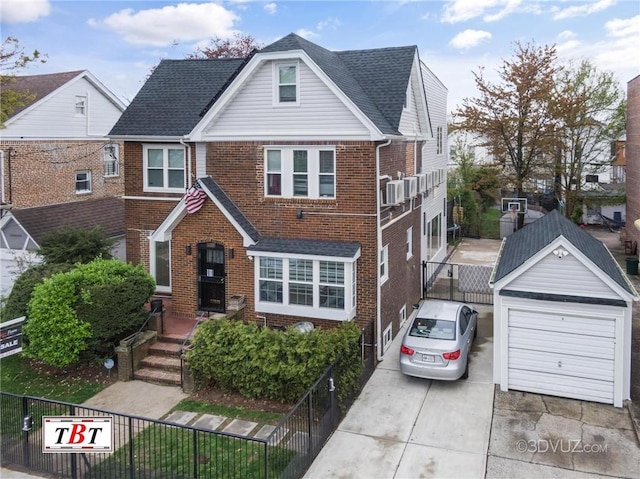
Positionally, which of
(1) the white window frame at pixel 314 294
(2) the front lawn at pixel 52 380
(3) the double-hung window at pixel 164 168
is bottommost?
(2) the front lawn at pixel 52 380

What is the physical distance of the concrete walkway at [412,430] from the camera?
32.9 feet

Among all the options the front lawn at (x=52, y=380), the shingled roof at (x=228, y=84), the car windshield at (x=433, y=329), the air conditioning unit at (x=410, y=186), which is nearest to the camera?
the front lawn at (x=52, y=380)

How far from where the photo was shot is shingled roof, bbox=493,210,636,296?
1268 centimetres

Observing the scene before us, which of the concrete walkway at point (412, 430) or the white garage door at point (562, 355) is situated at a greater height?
the white garage door at point (562, 355)

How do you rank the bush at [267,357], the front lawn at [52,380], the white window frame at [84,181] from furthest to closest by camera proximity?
the white window frame at [84,181], the front lawn at [52,380], the bush at [267,357]

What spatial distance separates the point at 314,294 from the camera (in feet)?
48.8

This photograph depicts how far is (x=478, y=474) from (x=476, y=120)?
25.4 meters

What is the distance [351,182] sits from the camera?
48.4 feet

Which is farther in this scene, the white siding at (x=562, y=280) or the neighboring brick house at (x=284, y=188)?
the neighboring brick house at (x=284, y=188)

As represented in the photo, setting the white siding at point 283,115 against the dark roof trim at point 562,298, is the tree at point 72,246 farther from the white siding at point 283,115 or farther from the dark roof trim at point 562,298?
the dark roof trim at point 562,298

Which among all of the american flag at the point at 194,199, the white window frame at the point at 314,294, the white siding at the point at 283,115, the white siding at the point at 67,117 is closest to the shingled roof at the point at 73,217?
the white siding at the point at 67,117

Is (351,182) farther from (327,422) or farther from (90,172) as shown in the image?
(90,172)

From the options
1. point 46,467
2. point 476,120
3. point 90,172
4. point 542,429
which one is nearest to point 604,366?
point 542,429

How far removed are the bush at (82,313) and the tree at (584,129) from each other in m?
25.6
